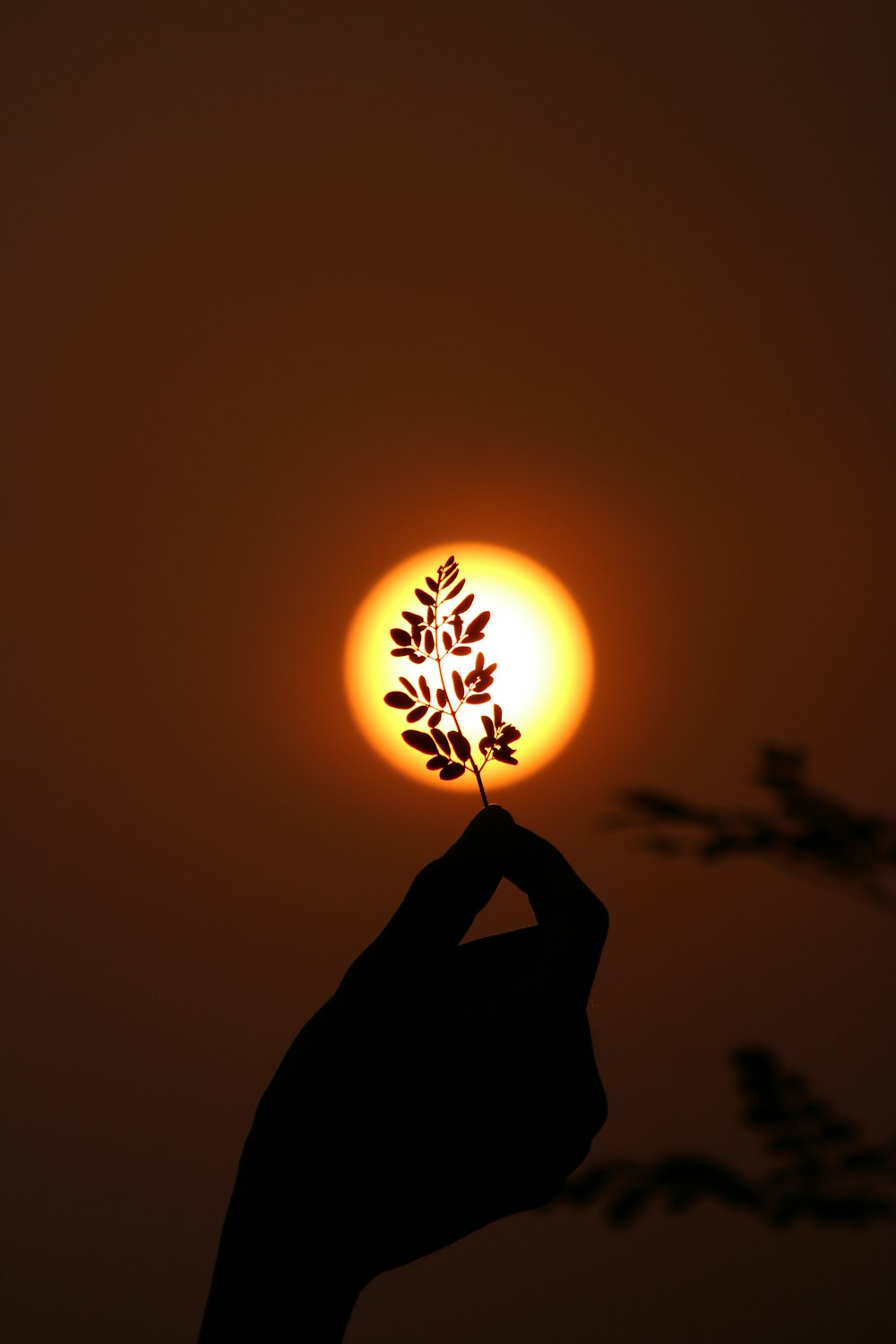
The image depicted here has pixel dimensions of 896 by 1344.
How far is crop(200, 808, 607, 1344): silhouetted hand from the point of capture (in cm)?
59

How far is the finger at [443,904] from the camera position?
647 millimetres

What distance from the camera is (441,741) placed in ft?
3.34

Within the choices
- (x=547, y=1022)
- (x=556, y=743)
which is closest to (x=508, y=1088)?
(x=547, y=1022)

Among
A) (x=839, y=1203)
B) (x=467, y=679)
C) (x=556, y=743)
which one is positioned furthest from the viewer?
(x=556, y=743)

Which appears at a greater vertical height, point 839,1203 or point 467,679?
point 467,679

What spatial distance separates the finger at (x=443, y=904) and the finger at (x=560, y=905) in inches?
0.7

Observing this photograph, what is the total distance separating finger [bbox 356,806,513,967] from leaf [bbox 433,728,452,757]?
1.09 feet

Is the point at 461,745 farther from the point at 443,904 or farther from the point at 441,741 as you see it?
the point at 443,904

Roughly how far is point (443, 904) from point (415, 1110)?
0.38 ft

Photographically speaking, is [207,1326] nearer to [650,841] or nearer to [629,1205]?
[629,1205]

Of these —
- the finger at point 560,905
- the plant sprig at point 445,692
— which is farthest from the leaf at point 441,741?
the finger at point 560,905

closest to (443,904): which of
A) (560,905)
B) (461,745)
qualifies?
(560,905)

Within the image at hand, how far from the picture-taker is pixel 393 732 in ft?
10.2

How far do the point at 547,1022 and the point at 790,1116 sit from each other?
145 mm
